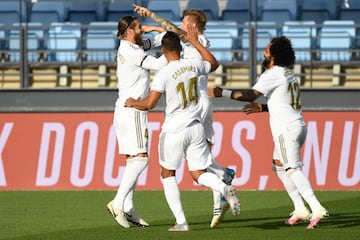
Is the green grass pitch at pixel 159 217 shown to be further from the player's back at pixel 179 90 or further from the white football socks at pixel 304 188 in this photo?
the player's back at pixel 179 90

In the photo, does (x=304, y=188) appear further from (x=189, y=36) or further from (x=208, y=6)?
(x=208, y=6)

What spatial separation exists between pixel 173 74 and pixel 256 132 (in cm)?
669

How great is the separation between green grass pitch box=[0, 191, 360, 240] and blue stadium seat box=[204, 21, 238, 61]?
3.15 metres

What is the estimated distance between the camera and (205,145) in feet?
40.6

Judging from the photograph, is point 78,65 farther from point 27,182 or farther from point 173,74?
point 173,74

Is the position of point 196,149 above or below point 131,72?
below

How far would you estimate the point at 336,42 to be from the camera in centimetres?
2072

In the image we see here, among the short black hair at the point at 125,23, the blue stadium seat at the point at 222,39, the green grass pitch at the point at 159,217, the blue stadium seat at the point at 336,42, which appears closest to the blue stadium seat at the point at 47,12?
the blue stadium seat at the point at 222,39

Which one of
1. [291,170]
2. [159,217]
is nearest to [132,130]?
[159,217]

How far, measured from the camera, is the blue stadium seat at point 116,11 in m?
22.2

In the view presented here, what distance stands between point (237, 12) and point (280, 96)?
936cm

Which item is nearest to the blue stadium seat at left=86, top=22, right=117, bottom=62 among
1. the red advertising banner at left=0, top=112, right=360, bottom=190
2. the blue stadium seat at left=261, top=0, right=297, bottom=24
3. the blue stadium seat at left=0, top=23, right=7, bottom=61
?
the blue stadium seat at left=0, top=23, right=7, bottom=61

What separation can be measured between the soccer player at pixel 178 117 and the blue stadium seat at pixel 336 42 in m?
7.84

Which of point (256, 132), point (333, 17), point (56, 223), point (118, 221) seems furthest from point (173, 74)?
point (333, 17)
